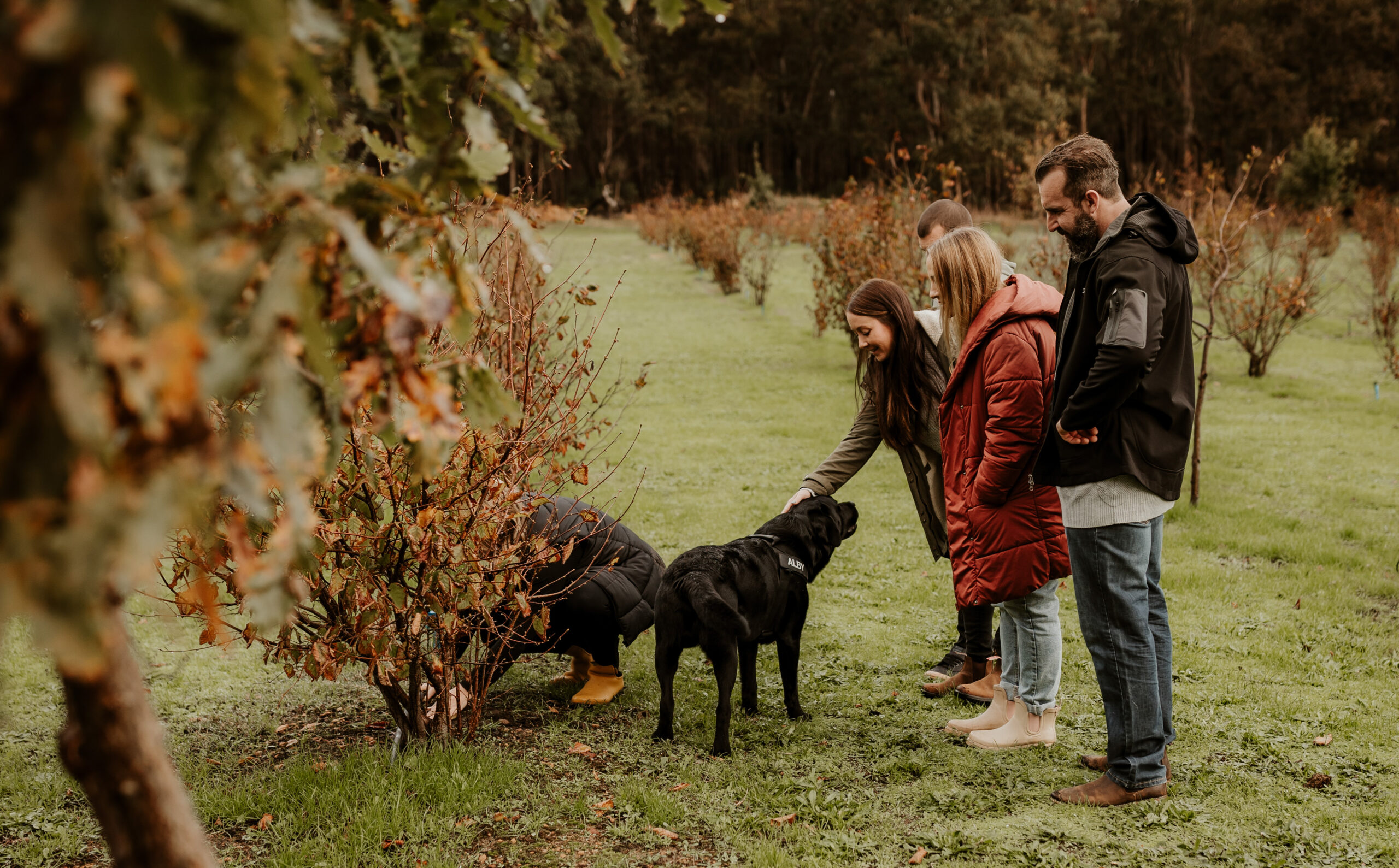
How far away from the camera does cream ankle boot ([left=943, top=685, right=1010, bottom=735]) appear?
4277 mm

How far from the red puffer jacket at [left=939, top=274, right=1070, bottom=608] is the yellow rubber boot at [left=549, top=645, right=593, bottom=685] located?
1.89 metres

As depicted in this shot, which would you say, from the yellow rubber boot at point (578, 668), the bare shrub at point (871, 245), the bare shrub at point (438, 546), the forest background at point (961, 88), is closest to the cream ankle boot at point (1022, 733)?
the yellow rubber boot at point (578, 668)

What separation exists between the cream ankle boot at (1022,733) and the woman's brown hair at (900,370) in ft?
4.34

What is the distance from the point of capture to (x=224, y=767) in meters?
3.95

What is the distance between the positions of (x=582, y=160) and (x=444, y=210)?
55.0 metres

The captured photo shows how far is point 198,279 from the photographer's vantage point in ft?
3.34

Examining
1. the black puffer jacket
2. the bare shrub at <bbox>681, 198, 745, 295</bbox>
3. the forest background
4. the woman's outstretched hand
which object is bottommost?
the black puffer jacket

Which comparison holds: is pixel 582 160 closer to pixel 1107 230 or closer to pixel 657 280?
pixel 657 280

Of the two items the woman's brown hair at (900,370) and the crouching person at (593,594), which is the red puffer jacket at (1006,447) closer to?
the woman's brown hair at (900,370)

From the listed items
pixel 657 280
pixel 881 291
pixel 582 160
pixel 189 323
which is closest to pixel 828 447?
pixel 881 291

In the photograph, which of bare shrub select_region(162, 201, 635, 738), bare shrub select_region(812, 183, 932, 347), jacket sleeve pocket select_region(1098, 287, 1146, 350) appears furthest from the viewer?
bare shrub select_region(812, 183, 932, 347)

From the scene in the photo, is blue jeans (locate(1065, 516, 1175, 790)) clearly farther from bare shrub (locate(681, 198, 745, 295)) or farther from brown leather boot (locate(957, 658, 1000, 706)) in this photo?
bare shrub (locate(681, 198, 745, 295))

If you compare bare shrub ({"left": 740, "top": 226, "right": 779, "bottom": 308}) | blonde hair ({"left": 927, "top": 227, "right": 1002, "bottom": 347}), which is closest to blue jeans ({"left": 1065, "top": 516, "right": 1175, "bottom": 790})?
blonde hair ({"left": 927, "top": 227, "right": 1002, "bottom": 347})

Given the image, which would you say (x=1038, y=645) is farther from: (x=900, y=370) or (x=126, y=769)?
(x=126, y=769)
